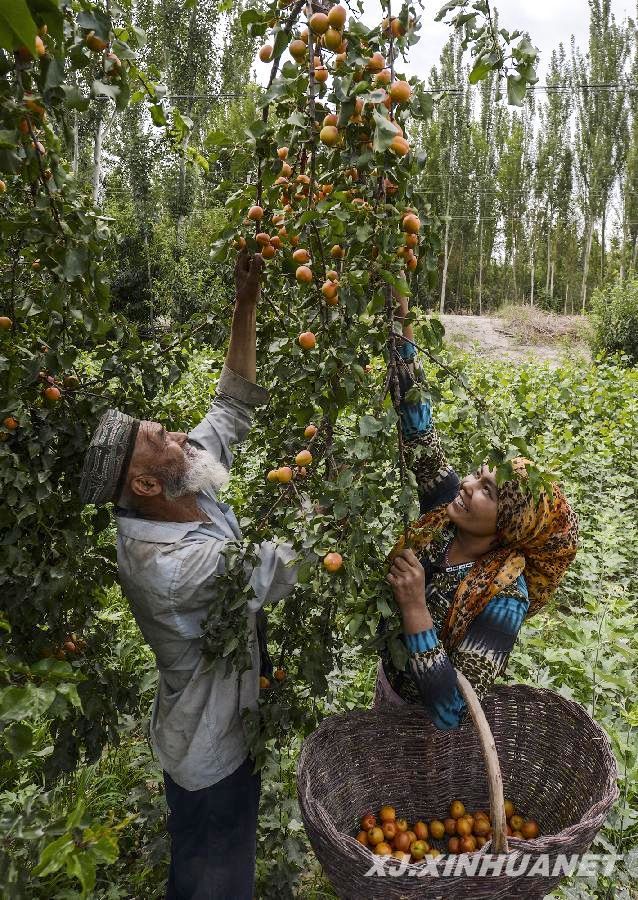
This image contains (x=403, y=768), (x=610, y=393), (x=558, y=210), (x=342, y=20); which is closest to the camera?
(x=342, y=20)

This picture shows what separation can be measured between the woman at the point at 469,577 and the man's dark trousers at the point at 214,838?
1.78 ft

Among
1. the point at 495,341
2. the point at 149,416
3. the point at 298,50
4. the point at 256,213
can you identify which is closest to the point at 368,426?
the point at 256,213

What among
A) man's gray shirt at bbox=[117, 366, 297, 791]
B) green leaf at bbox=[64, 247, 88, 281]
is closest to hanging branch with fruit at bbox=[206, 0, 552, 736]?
man's gray shirt at bbox=[117, 366, 297, 791]

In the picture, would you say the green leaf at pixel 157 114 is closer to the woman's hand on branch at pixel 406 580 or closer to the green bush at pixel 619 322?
the woman's hand on branch at pixel 406 580

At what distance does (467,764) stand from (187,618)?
100 cm

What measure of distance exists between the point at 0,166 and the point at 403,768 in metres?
1.86

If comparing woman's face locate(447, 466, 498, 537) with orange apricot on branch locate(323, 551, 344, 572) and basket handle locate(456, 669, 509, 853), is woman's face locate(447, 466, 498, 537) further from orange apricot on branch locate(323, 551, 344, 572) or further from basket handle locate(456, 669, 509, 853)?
orange apricot on branch locate(323, 551, 344, 572)

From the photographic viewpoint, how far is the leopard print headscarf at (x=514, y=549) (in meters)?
1.76

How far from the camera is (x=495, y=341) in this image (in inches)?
722

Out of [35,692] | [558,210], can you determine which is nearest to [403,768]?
[35,692]

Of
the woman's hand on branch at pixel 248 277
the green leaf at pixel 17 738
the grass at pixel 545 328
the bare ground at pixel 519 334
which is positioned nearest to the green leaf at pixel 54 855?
the green leaf at pixel 17 738

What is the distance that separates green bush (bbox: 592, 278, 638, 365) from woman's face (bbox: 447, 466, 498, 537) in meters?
12.1

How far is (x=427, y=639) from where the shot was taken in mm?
1636

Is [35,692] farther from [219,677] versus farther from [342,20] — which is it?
[342,20]
